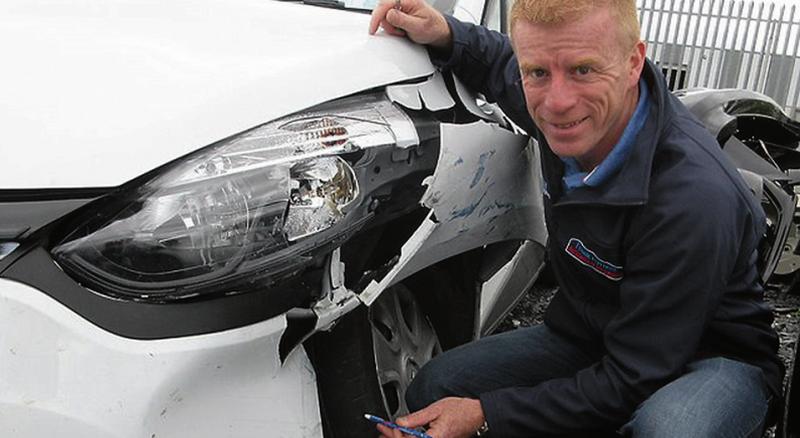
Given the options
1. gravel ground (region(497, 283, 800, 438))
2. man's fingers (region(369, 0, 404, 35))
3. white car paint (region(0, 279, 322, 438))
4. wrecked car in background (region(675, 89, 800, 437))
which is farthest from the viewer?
gravel ground (region(497, 283, 800, 438))

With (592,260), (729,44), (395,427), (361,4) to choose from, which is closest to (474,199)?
(592,260)

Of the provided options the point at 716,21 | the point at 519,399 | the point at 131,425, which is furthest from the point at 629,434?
the point at 716,21

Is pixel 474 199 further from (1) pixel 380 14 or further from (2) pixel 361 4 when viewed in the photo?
(2) pixel 361 4

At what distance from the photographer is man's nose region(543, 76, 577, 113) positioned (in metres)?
1.73

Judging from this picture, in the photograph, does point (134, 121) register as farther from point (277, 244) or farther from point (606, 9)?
point (606, 9)

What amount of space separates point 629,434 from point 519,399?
0.23 metres

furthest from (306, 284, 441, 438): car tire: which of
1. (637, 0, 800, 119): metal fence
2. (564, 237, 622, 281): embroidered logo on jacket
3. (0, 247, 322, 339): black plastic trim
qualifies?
(637, 0, 800, 119): metal fence

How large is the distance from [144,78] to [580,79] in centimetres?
78

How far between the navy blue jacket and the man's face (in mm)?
73

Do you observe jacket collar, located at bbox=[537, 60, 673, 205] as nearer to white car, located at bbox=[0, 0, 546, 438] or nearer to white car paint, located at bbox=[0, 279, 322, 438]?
white car, located at bbox=[0, 0, 546, 438]

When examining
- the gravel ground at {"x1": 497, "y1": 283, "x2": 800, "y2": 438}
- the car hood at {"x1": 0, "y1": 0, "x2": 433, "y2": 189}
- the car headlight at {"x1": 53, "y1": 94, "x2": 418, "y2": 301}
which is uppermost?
the car hood at {"x1": 0, "y1": 0, "x2": 433, "y2": 189}

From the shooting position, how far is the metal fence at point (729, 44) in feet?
42.3

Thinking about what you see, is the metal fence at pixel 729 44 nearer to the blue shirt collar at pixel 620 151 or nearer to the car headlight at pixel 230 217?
the blue shirt collar at pixel 620 151

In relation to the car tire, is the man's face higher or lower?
higher
